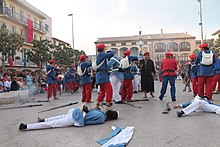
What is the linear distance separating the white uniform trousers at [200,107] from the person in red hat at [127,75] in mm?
3653

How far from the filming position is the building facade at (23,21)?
3641 centimetres

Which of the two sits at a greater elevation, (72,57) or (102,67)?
(72,57)

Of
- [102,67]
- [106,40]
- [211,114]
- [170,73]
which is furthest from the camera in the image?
[106,40]

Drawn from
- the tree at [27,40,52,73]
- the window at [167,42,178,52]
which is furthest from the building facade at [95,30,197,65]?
the tree at [27,40,52,73]

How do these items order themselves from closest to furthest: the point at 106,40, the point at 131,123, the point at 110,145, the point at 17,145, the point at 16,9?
the point at 110,145, the point at 17,145, the point at 131,123, the point at 16,9, the point at 106,40

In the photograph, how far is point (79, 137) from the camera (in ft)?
16.4

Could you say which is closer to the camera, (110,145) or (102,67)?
(110,145)

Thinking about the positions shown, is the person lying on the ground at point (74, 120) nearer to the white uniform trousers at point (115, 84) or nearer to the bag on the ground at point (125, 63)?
the white uniform trousers at point (115, 84)

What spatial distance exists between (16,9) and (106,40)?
42632 millimetres

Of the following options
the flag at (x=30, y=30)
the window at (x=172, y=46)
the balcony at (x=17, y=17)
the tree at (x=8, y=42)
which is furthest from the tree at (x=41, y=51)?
the window at (x=172, y=46)

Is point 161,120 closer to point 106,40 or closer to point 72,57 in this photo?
point 72,57

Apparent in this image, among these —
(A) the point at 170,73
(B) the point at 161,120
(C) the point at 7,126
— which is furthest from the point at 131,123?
(A) the point at 170,73

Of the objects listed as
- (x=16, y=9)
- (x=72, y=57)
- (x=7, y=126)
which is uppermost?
(x=16, y=9)

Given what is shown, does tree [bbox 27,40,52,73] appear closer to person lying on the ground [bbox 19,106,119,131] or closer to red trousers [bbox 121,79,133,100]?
red trousers [bbox 121,79,133,100]
